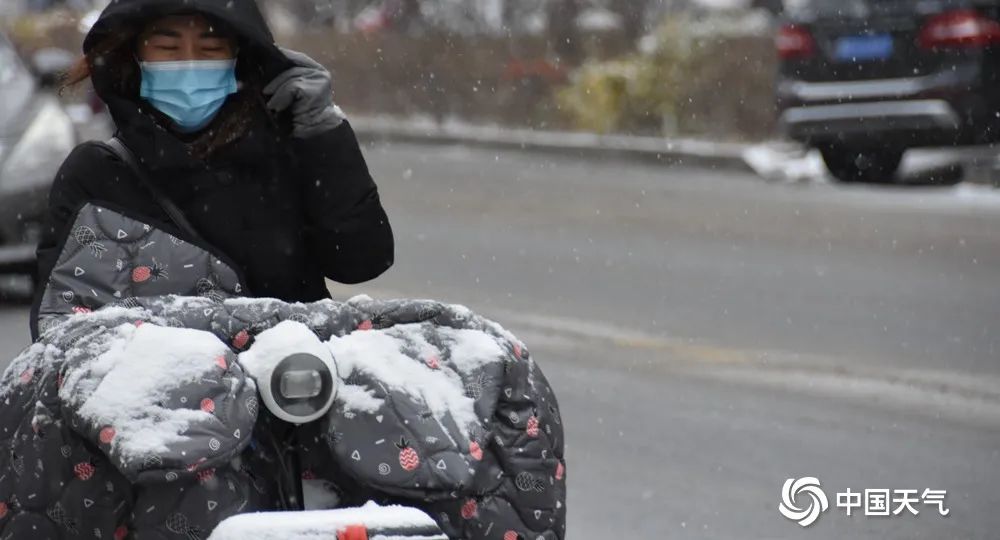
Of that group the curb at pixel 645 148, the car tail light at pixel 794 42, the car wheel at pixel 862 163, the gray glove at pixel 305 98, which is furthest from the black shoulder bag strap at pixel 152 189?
the car wheel at pixel 862 163

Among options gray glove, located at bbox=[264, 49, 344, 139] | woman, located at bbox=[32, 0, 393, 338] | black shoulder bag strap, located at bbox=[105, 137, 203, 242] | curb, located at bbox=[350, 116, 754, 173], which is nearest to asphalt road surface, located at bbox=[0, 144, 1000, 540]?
curb, located at bbox=[350, 116, 754, 173]

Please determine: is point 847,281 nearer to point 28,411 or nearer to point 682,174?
point 682,174

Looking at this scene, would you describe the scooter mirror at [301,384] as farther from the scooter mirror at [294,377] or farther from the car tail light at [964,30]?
the car tail light at [964,30]

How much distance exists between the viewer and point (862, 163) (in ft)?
55.0

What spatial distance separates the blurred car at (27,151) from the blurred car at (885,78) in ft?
22.4

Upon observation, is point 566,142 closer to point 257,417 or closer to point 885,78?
point 885,78

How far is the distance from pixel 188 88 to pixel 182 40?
107 mm

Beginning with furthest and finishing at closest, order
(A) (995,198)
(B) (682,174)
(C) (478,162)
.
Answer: (C) (478,162) < (B) (682,174) < (A) (995,198)

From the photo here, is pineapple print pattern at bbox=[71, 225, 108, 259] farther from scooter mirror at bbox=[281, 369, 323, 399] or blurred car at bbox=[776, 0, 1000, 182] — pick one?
blurred car at bbox=[776, 0, 1000, 182]

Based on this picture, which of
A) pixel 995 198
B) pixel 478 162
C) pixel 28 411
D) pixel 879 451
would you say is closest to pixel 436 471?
pixel 28 411

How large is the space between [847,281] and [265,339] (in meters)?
8.46

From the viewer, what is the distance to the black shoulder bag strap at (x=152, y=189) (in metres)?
3.81

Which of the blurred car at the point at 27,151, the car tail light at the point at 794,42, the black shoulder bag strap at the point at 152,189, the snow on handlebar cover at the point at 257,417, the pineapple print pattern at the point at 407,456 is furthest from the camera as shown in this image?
the car tail light at the point at 794,42

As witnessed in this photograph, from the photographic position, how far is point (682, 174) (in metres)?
17.8
